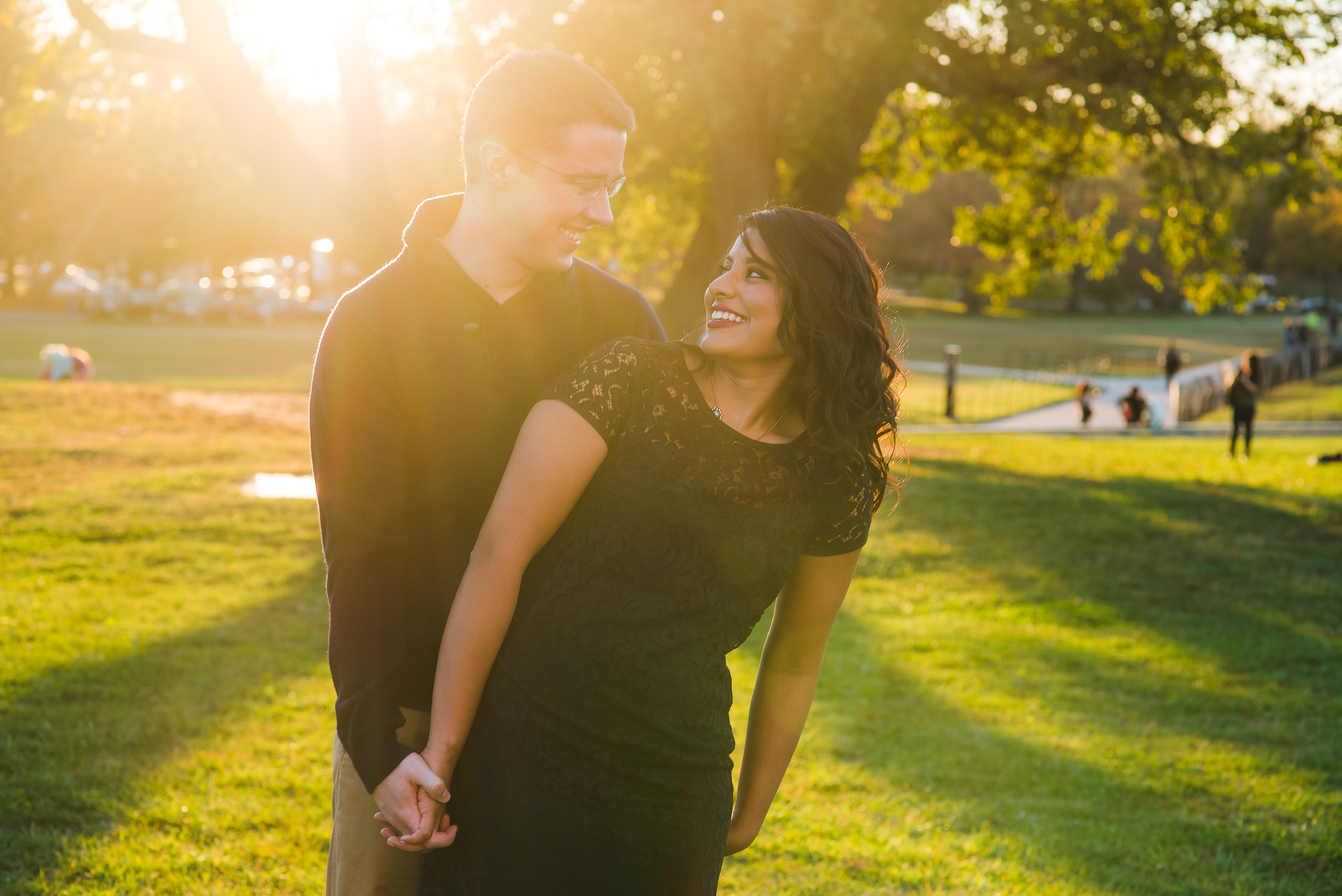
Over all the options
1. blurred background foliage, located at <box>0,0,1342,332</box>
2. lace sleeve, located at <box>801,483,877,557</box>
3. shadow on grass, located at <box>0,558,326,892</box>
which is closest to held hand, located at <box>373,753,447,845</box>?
lace sleeve, located at <box>801,483,877,557</box>

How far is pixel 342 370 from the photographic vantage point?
223cm

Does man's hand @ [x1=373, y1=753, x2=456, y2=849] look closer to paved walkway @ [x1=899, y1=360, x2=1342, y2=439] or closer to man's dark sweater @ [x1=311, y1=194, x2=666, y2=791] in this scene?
man's dark sweater @ [x1=311, y1=194, x2=666, y2=791]

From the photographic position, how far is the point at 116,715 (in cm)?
572

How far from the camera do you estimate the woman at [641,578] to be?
209 centimetres

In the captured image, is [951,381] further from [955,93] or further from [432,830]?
[432,830]

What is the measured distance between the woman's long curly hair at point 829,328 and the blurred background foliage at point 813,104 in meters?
10.2

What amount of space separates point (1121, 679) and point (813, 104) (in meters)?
8.87

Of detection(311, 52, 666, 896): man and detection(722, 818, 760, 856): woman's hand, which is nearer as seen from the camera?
detection(311, 52, 666, 896): man

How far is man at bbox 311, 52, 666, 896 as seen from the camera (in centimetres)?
218

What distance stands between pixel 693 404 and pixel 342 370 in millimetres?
699

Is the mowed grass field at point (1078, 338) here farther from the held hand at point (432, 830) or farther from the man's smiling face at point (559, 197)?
the held hand at point (432, 830)

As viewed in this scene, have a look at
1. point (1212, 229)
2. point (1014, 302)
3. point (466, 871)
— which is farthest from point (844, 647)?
point (1014, 302)

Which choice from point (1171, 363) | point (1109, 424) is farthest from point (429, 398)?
point (1171, 363)

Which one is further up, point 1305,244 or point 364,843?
point 1305,244
